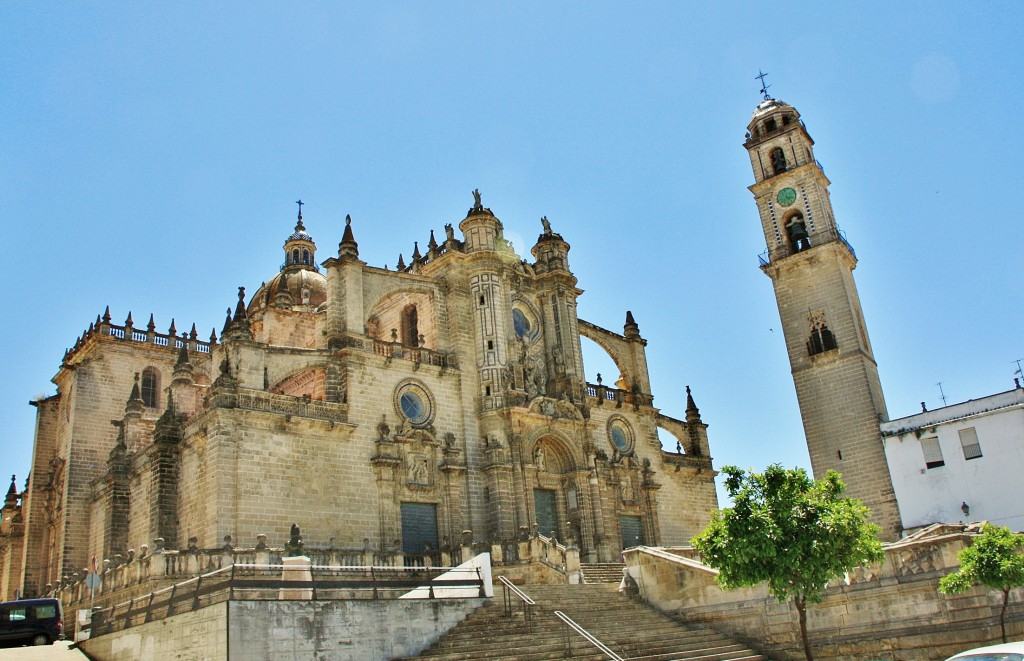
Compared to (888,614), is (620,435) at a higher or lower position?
higher

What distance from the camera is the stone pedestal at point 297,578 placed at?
1484 centimetres

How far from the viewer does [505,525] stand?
1155 inches

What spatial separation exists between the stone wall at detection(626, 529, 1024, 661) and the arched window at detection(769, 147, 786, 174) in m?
26.2

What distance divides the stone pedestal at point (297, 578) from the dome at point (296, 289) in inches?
1034

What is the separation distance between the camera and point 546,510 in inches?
1267

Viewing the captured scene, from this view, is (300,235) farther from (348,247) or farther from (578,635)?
(578,635)

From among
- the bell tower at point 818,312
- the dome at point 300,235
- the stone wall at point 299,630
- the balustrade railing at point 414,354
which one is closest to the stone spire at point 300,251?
the dome at point 300,235

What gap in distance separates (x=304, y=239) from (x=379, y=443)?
21161 millimetres

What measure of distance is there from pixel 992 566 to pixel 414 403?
19043mm

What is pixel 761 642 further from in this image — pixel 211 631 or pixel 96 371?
pixel 96 371

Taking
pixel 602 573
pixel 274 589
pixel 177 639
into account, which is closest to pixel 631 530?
pixel 602 573

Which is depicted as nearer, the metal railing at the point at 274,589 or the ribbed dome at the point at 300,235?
the metal railing at the point at 274,589

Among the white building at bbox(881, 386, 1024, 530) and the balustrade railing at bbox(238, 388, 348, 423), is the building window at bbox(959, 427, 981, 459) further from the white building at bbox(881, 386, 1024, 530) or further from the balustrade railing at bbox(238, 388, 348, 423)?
the balustrade railing at bbox(238, 388, 348, 423)

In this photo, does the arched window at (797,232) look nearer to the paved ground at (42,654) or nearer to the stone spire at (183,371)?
the stone spire at (183,371)
